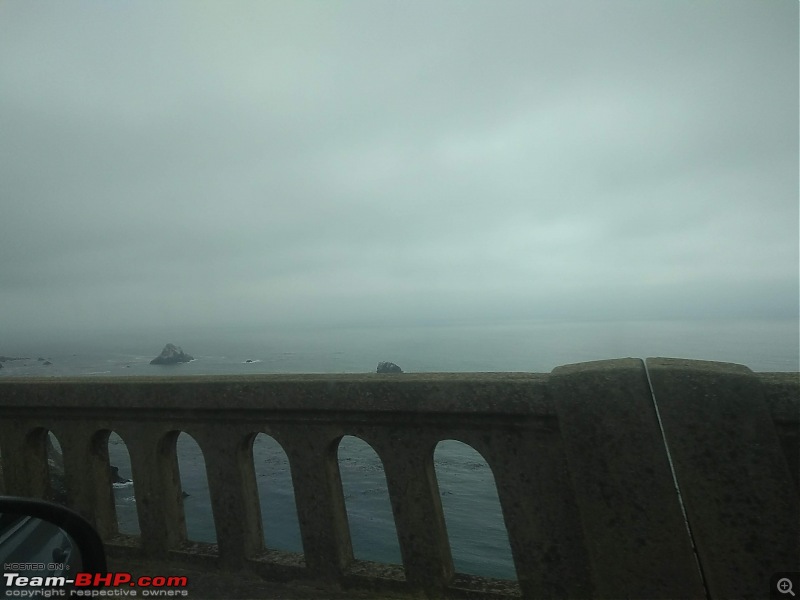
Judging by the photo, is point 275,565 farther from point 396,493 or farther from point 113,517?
point 113,517

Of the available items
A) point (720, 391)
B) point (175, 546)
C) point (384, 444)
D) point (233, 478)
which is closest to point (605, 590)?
point (720, 391)

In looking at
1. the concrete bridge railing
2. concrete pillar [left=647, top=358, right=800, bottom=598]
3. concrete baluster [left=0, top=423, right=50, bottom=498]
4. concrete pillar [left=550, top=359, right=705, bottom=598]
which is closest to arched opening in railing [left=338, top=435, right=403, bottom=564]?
concrete baluster [left=0, top=423, right=50, bottom=498]

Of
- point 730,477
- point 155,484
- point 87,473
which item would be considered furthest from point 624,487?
point 87,473

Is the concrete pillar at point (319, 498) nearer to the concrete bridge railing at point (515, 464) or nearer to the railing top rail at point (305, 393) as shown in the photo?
the concrete bridge railing at point (515, 464)

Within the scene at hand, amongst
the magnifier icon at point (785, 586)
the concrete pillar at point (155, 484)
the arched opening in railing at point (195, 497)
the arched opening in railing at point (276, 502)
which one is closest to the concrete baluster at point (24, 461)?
the concrete pillar at point (155, 484)

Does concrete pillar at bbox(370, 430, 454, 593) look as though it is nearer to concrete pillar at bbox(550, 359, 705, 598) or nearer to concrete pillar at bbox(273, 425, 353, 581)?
concrete pillar at bbox(273, 425, 353, 581)

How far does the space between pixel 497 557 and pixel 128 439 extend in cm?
2109

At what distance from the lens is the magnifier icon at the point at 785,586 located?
206cm

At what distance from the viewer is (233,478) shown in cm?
309

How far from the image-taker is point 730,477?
2.13 m

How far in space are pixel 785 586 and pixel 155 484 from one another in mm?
3618

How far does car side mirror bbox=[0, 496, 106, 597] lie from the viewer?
1.54 metres

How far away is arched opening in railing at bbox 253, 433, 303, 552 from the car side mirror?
15290mm

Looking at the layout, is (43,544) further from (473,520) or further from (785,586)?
(473,520)
